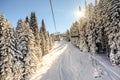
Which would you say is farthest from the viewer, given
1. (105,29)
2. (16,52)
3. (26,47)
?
(26,47)

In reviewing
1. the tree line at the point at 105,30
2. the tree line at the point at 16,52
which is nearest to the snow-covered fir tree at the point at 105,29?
the tree line at the point at 105,30

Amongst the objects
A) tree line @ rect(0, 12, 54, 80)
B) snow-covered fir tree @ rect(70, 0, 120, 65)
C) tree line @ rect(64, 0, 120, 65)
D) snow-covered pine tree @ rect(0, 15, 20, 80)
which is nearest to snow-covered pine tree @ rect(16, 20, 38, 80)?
tree line @ rect(0, 12, 54, 80)

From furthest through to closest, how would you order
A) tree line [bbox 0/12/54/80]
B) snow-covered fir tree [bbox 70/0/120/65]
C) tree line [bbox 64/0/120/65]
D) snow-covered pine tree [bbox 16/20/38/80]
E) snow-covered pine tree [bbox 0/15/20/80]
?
snow-covered pine tree [bbox 16/20/38/80] < tree line [bbox 0/12/54/80] < snow-covered fir tree [bbox 70/0/120/65] < tree line [bbox 64/0/120/65] < snow-covered pine tree [bbox 0/15/20/80]

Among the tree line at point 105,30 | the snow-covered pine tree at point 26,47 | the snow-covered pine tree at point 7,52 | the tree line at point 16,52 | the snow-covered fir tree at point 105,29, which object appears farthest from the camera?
the snow-covered pine tree at point 26,47

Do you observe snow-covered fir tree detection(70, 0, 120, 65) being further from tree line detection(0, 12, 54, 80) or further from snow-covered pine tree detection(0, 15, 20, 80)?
snow-covered pine tree detection(0, 15, 20, 80)

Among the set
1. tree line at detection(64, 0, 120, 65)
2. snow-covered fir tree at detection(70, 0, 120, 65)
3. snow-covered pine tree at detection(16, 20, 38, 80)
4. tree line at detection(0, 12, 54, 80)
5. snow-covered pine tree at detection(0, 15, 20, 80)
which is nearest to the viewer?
snow-covered pine tree at detection(0, 15, 20, 80)

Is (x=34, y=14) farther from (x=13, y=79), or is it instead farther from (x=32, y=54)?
(x=13, y=79)

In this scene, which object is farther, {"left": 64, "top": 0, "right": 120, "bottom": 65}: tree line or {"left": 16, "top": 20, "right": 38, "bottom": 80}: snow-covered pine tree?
{"left": 16, "top": 20, "right": 38, "bottom": 80}: snow-covered pine tree

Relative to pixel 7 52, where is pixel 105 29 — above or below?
above

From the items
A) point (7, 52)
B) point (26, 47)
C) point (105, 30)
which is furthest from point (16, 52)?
point (105, 30)

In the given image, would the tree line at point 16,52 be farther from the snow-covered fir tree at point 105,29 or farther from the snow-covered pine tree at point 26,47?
the snow-covered fir tree at point 105,29

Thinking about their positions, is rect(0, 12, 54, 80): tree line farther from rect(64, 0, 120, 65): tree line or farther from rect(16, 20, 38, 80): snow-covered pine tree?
rect(64, 0, 120, 65): tree line

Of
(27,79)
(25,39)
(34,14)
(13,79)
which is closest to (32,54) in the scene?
(25,39)

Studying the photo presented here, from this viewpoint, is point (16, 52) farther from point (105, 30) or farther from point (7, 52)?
point (105, 30)
